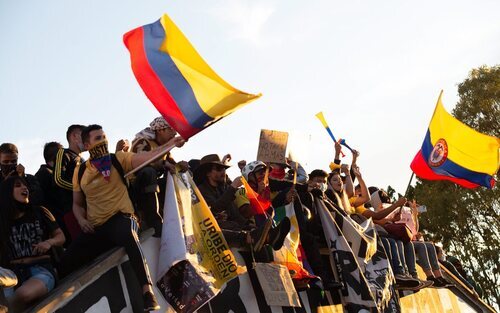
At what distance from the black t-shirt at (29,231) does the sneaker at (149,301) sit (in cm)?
92

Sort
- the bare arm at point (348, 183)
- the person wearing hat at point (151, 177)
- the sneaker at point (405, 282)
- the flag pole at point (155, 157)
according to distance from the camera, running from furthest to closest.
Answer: the bare arm at point (348, 183)
the sneaker at point (405, 282)
the person wearing hat at point (151, 177)
the flag pole at point (155, 157)

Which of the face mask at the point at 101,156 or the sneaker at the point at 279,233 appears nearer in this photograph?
the face mask at the point at 101,156

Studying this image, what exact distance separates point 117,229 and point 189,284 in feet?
3.06

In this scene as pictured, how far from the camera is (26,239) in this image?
6.58 m

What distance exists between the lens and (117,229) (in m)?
7.00

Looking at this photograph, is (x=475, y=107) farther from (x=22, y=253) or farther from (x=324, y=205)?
(x=22, y=253)

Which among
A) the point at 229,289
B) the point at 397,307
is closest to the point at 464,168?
the point at 397,307

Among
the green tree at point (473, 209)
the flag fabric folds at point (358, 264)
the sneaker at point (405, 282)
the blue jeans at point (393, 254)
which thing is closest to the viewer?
the flag fabric folds at point (358, 264)

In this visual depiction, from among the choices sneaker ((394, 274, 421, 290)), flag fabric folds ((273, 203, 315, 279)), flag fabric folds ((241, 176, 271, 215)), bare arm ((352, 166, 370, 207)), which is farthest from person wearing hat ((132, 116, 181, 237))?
bare arm ((352, 166, 370, 207))

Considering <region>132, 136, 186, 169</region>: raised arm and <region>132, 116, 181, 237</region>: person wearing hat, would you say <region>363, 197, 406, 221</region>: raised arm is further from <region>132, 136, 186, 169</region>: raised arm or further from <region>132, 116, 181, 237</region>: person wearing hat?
<region>132, 136, 186, 169</region>: raised arm

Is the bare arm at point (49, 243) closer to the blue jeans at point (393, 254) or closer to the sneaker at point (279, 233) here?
the sneaker at point (279, 233)

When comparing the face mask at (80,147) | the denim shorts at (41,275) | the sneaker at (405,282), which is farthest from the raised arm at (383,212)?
the denim shorts at (41,275)

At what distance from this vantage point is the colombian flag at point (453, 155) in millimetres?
15500

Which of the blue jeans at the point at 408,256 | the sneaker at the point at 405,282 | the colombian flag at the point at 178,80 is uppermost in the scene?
the colombian flag at the point at 178,80
